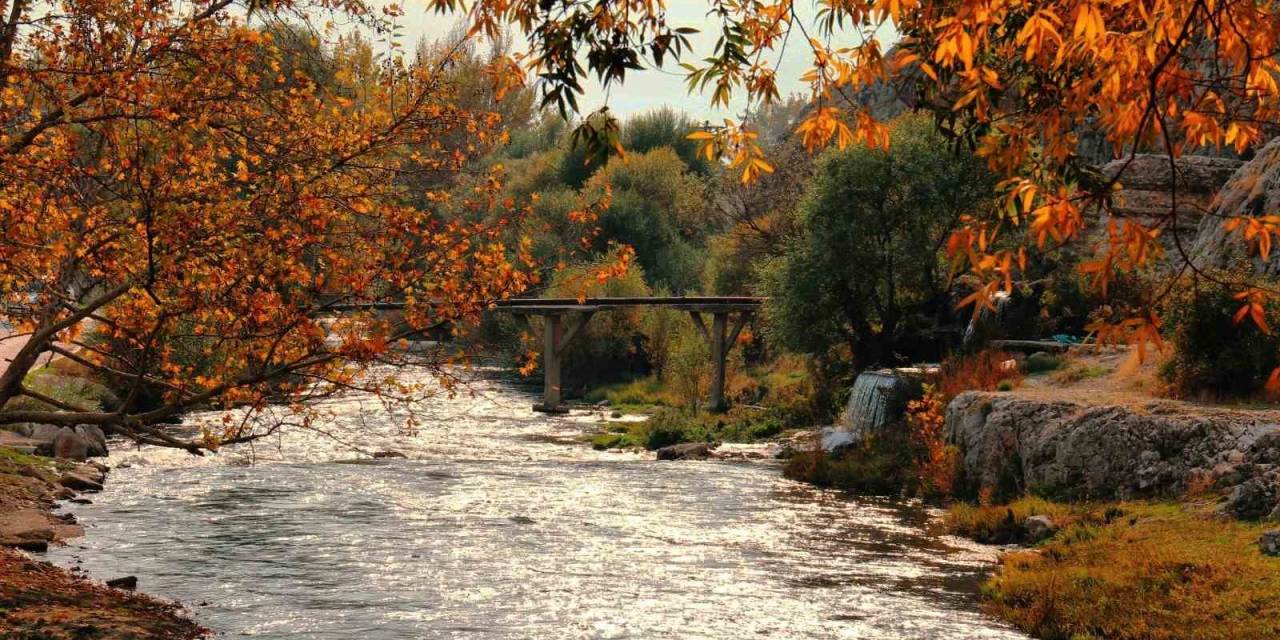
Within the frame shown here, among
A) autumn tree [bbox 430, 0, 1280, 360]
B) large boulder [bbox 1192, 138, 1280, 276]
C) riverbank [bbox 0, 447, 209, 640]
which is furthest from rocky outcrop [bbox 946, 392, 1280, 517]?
riverbank [bbox 0, 447, 209, 640]

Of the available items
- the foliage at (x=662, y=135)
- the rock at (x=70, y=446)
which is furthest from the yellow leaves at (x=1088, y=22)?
the foliage at (x=662, y=135)

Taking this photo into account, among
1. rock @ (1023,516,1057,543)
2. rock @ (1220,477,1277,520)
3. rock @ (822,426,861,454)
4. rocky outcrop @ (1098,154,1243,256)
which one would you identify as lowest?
rock @ (1023,516,1057,543)

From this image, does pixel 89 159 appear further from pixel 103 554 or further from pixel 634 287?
pixel 634 287

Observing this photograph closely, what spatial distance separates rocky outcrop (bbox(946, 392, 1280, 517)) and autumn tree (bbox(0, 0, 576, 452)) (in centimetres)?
992

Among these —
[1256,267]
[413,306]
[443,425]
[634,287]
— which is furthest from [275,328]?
[634,287]

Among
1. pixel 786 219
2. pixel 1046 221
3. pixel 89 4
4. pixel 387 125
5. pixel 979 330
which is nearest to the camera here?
pixel 1046 221

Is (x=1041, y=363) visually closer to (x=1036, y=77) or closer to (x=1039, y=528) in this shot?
(x=1039, y=528)

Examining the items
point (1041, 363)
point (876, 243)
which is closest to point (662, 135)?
point (876, 243)

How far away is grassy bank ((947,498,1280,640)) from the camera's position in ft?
40.5

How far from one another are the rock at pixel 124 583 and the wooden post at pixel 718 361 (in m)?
28.3

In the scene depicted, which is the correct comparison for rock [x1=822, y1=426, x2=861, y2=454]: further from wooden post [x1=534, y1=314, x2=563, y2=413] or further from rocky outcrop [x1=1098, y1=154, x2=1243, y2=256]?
wooden post [x1=534, y1=314, x2=563, y2=413]

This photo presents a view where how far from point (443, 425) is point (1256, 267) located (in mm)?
21340

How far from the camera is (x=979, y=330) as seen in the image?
30.0 meters

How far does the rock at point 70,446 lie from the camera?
25625mm
